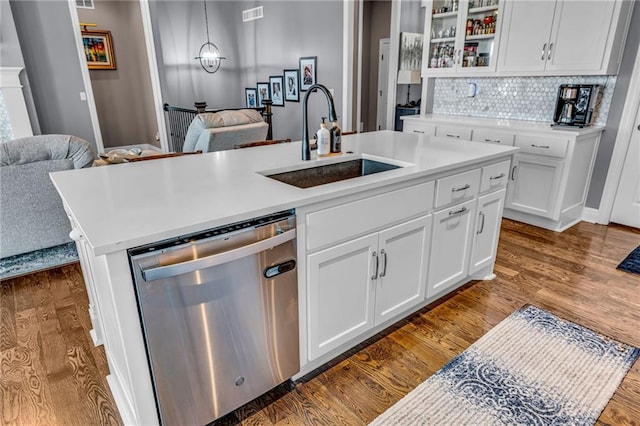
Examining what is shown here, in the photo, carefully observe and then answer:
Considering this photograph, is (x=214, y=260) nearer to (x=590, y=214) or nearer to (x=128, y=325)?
(x=128, y=325)

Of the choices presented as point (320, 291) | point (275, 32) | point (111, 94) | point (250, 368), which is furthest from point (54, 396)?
point (111, 94)

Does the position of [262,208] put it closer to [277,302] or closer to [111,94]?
[277,302]

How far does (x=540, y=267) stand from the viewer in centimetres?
295

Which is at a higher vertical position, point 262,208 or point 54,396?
point 262,208

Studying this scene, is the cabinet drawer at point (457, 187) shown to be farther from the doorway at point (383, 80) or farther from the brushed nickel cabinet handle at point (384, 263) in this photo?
the doorway at point (383, 80)

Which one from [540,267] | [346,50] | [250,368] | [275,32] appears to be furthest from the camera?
[275,32]

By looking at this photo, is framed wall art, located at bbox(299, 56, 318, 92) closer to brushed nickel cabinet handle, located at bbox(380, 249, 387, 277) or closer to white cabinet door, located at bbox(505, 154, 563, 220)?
white cabinet door, located at bbox(505, 154, 563, 220)

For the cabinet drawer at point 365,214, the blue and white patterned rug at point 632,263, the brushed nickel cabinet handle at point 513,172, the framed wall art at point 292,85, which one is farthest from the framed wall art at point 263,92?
the blue and white patterned rug at point 632,263

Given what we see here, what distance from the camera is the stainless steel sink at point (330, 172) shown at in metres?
2.03

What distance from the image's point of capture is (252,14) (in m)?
7.05

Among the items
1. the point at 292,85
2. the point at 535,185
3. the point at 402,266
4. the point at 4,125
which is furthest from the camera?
the point at 292,85

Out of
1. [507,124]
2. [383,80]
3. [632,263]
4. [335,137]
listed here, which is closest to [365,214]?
[335,137]

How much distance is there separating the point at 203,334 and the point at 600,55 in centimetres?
380

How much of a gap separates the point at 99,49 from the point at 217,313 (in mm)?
7500
